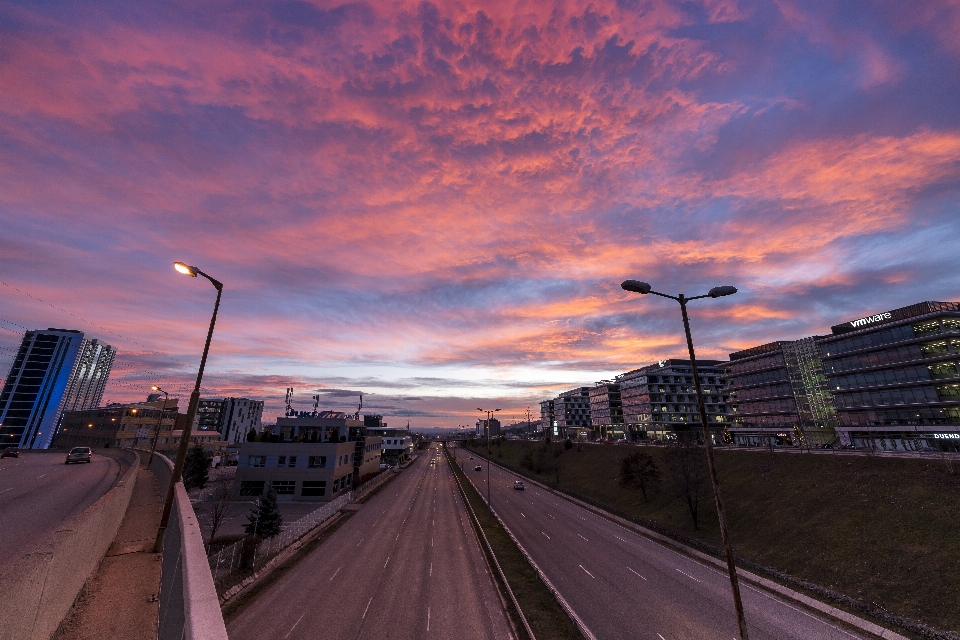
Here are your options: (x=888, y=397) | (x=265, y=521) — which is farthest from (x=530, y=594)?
(x=888, y=397)

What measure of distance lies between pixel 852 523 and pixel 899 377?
2525 inches

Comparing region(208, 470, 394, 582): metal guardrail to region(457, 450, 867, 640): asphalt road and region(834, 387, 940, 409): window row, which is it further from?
region(834, 387, 940, 409): window row

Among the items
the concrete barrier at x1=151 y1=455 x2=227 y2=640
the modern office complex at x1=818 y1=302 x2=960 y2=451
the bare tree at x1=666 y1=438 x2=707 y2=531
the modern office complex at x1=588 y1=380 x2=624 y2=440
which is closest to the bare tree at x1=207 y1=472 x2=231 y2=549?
the concrete barrier at x1=151 y1=455 x2=227 y2=640

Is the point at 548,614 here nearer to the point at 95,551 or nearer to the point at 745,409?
the point at 95,551

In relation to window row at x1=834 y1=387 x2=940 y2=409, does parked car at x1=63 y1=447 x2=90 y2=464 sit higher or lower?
lower

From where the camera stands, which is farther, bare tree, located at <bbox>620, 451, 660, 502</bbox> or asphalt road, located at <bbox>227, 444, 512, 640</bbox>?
bare tree, located at <bbox>620, 451, 660, 502</bbox>

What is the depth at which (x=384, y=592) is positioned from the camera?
31625 millimetres

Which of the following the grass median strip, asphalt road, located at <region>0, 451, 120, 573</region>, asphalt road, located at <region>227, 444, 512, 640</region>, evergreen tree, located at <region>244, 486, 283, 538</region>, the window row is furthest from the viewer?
the window row

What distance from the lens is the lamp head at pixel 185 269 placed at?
1340 cm

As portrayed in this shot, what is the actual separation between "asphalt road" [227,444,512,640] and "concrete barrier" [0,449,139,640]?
21.7 m

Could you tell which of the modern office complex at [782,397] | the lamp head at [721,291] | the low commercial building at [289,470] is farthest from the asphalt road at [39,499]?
the modern office complex at [782,397]

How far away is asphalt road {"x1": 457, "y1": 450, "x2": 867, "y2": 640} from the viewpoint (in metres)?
25.3

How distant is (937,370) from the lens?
2859 inches

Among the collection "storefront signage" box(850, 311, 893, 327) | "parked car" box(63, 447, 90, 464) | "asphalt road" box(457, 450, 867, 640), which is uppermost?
"storefront signage" box(850, 311, 893, 327)
